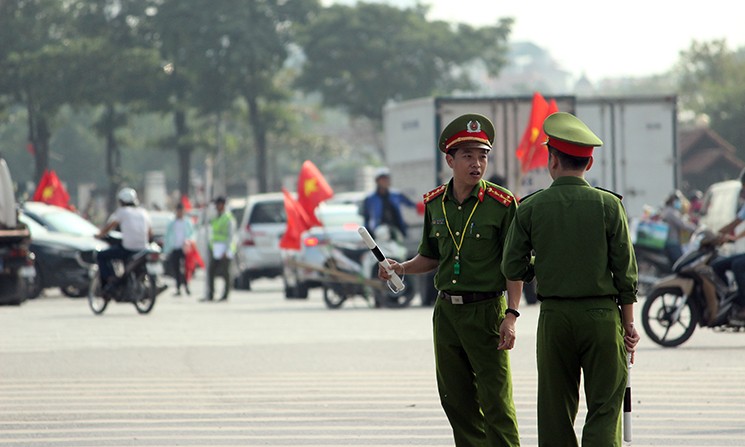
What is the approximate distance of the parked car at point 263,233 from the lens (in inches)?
1229

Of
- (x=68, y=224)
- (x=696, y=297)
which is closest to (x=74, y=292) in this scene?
(x=68, y=224)

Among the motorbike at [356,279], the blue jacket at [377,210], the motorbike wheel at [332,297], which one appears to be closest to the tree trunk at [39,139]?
the motorbike wheel at [332,297]

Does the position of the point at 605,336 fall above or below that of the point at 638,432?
above

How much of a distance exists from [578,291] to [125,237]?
1615 centimetres

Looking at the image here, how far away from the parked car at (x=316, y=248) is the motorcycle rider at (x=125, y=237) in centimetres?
292

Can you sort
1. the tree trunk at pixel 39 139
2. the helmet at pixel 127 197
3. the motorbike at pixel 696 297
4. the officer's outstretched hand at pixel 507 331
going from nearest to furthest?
the officer's outstretched hand at pixel 507 331, the motorbike at pixel 696 297, the helmet at pixel 127 197, the tree trunk at pixel 39 139

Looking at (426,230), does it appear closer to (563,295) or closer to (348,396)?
(563,295)

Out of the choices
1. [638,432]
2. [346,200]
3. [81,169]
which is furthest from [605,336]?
[81,169]

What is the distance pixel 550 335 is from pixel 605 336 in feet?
0.73

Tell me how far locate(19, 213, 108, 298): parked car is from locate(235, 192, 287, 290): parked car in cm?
467

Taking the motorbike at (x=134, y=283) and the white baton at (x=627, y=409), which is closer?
the white baton at (x=627, y=409)

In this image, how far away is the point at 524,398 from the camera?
11391mm

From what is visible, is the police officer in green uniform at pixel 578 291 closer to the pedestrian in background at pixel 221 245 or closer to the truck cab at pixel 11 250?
the truck cab at pixel 11 250

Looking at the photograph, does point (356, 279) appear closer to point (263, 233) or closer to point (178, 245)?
point (178, 245)
